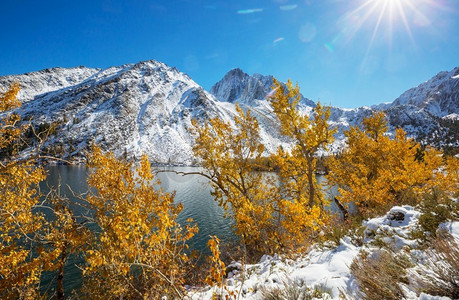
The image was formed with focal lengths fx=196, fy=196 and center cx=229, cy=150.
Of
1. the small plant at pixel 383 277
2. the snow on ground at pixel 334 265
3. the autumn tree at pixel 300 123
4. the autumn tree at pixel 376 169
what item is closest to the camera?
the small plant at pixel 383 277

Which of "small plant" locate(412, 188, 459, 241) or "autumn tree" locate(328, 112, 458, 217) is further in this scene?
"autumn tree" locate(328, 112, 458, 217)

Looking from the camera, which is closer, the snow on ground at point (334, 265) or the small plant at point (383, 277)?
the small plant at point (383, 277)

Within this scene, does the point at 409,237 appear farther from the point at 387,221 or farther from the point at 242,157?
the point at 242,157

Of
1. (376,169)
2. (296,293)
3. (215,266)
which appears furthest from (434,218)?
(376,169)

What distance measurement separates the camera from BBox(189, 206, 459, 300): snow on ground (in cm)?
460

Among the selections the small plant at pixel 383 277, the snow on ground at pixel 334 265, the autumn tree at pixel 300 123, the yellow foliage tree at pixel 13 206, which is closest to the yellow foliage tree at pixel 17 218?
the yellow foliage tree at pixel 13 206

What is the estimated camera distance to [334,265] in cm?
557

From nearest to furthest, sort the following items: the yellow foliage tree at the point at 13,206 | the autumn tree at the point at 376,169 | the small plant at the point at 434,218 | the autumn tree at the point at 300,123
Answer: the small plant at the point at 434,218 < the yellow foliage tree at the point at 13,206 < the autumn tree at the point at 300,123 < the autumn tree at the point at 376,169

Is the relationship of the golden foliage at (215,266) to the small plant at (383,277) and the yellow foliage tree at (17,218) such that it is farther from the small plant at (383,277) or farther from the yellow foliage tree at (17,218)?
the yellow foliage tree at (17,218)

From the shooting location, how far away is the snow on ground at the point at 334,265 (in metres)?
4.60

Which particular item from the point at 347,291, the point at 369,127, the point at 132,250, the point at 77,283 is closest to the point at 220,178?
the point at 132,250

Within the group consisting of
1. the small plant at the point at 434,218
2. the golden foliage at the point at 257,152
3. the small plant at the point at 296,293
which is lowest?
the small plant at the point at 296,293

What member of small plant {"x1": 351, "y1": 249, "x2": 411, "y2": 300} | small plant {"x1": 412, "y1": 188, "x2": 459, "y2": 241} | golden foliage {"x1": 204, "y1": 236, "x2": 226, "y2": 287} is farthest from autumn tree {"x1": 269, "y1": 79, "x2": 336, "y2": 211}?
golden foliage {"x1": 204, "y1": 236, "x2": 226, "y2": 287}

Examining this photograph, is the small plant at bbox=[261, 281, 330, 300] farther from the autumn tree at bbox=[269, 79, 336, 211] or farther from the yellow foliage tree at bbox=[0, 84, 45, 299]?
the yellow foliage tree at bbox=[0, 84, 45, 299]
